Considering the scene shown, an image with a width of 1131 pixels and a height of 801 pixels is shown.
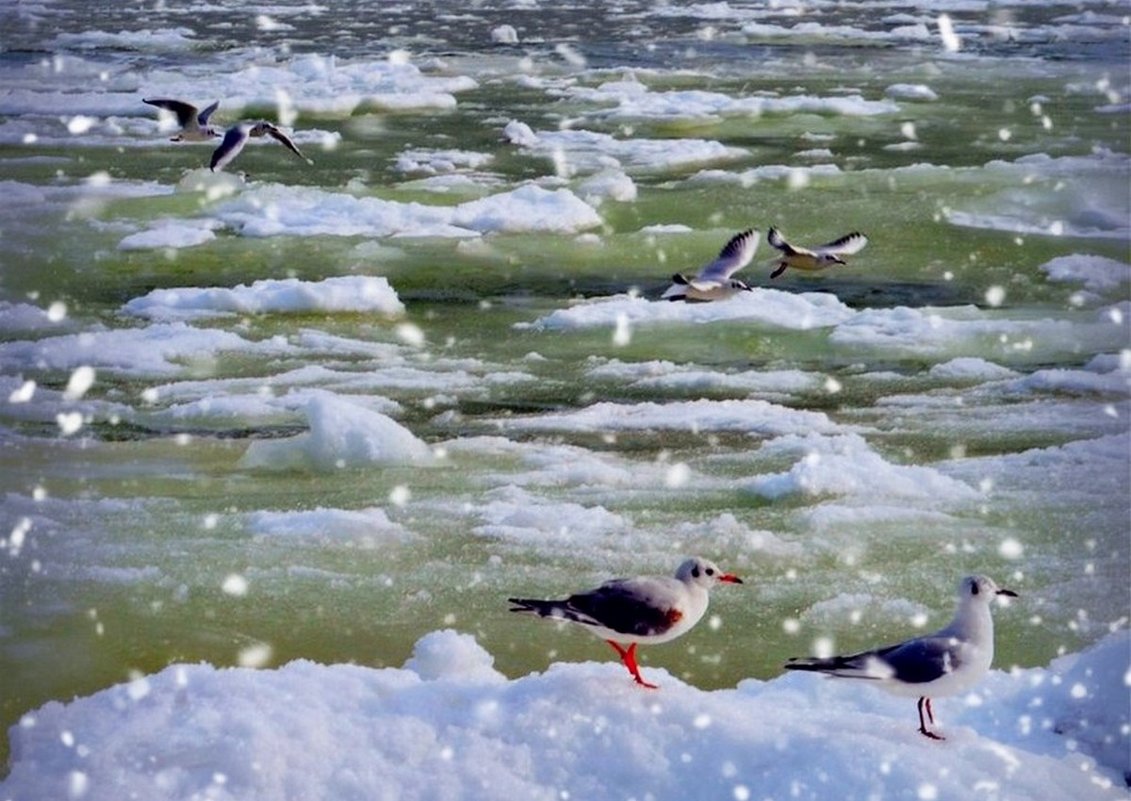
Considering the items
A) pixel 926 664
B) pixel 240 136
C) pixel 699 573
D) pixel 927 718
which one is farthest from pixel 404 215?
pixel 926 664

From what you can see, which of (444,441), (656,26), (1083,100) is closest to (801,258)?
(444,441)

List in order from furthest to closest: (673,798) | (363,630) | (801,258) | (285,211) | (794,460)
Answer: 1. (285,211)
2. (801,258)
3. (794,460)
4. (363,630)
5. (673,798)

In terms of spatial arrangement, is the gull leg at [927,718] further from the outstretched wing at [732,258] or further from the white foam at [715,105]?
the white foam at [715,105]

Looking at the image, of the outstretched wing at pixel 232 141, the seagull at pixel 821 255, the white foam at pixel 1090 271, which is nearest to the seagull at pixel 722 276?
the seagull at pixel 821 255

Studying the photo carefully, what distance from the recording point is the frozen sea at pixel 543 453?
4.19m

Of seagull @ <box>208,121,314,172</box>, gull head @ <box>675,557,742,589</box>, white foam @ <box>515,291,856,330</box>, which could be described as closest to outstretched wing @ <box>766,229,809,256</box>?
white foam @ <box>515,291,856,330</box>

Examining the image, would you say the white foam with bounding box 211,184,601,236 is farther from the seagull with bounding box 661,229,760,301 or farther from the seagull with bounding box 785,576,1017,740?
the seagull with bounding box 785,576,1017,740

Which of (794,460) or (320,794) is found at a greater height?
(320,794)

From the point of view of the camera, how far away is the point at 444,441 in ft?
24.6

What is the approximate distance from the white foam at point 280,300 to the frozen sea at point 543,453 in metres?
0.03

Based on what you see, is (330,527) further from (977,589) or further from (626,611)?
(977,589)

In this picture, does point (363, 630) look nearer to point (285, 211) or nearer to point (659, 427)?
point (659, 427)

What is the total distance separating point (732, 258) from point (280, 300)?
2.43 metres

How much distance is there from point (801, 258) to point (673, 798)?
5.38 metres
